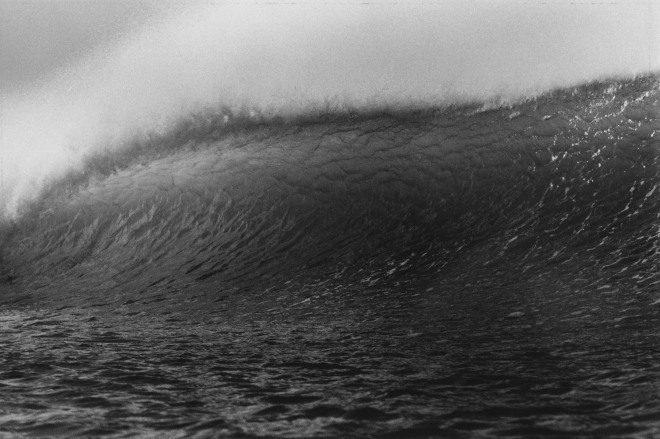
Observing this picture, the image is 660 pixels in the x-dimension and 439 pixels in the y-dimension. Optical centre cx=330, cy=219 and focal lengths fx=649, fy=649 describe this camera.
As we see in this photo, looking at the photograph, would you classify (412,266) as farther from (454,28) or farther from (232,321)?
(454,28)

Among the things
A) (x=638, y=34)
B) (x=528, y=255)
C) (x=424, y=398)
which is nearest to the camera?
(x=424, y=398)

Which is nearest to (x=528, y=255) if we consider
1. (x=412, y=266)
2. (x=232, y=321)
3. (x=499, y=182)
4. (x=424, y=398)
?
(x=412, y=266)

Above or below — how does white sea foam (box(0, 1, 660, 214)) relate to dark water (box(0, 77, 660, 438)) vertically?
above

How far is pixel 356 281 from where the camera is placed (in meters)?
6.11

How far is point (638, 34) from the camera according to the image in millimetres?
9602

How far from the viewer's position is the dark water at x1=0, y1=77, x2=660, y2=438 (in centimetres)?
322

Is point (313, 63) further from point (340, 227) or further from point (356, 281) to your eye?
point (356, 281)

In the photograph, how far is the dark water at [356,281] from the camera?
3.22 metres

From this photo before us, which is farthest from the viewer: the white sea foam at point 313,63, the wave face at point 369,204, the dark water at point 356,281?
the white sea foam at point 313,63

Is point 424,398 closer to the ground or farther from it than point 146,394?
closer to the ground

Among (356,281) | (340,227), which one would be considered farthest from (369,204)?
(356,281)

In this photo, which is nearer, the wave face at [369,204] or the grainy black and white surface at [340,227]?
the grainy black and white surface at [340,227]

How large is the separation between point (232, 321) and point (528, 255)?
9.38 feet

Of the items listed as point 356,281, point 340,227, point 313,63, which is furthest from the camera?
point 313,63
